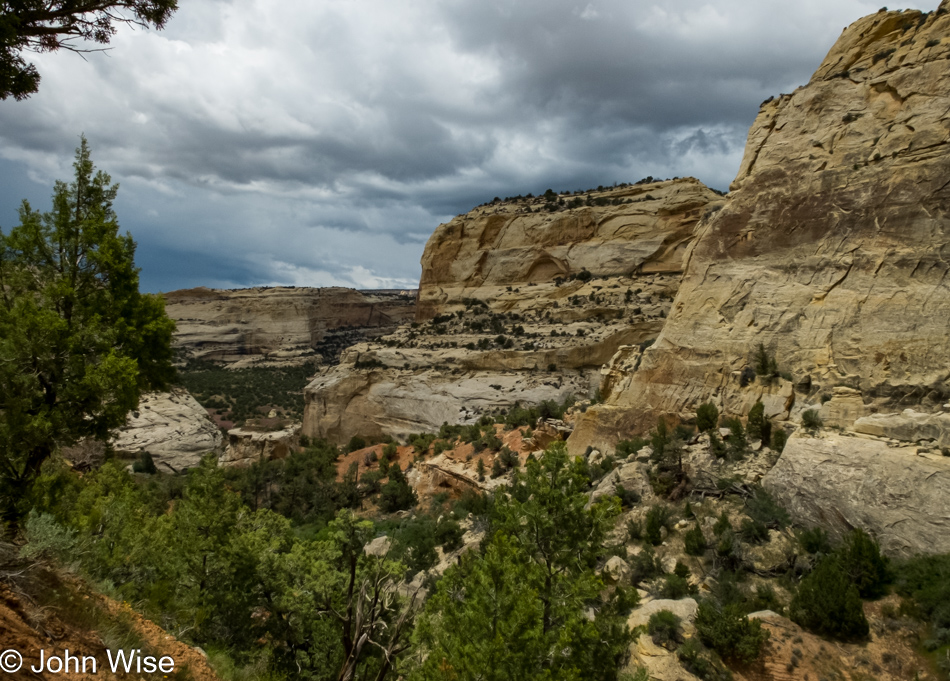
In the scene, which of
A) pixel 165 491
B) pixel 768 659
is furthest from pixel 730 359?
pixel 165 491

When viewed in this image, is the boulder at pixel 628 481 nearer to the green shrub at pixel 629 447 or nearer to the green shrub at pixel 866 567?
the green shrub at pixel 629 447

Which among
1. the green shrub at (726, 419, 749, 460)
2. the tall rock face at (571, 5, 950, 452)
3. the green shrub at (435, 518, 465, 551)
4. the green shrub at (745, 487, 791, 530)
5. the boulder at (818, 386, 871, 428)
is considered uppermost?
the tall rock face at (571, 5, 950, 452)

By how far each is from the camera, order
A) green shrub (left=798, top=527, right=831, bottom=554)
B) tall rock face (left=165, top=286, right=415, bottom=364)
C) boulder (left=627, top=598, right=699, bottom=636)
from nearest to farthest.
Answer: boulder (left=627, top=598, right=699, bottom=636) → green shrub (left=798, top=527, right=831, bottom=554) → tall rock face (left=165, top=286, right=415, bottom=364)

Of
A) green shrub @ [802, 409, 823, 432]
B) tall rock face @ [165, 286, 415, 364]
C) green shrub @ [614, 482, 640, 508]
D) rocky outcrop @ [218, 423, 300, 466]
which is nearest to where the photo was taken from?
green shrub @ [802, 409, 823, 432]

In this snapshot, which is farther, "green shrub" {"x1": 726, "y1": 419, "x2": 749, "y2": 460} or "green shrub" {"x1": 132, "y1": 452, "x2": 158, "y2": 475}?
"green shrub" {"x1": 132, "y1": 452, "x2": 158, "y2": 475}

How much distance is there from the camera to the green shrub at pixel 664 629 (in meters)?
9.38

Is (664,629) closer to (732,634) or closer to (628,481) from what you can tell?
(732,634)

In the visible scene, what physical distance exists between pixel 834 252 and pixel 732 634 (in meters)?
11.4

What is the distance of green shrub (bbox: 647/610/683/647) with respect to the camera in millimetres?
9375

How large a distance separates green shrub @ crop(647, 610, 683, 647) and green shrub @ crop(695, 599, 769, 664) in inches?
15.2

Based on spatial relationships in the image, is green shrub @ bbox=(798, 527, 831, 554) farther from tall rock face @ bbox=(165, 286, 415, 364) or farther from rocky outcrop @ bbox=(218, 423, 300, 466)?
tall rock face @ bbox=(165, 286, 415, 364)

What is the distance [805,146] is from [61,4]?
18842 mm

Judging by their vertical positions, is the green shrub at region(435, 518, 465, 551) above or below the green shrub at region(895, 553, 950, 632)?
below

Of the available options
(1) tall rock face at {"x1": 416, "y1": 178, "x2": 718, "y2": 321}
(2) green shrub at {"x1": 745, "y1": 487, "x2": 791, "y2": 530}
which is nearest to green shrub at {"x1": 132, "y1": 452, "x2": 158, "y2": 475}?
(1) tall rock face at {"x1": 416, "y1": 178, "x2": 718, "y2": 321}
